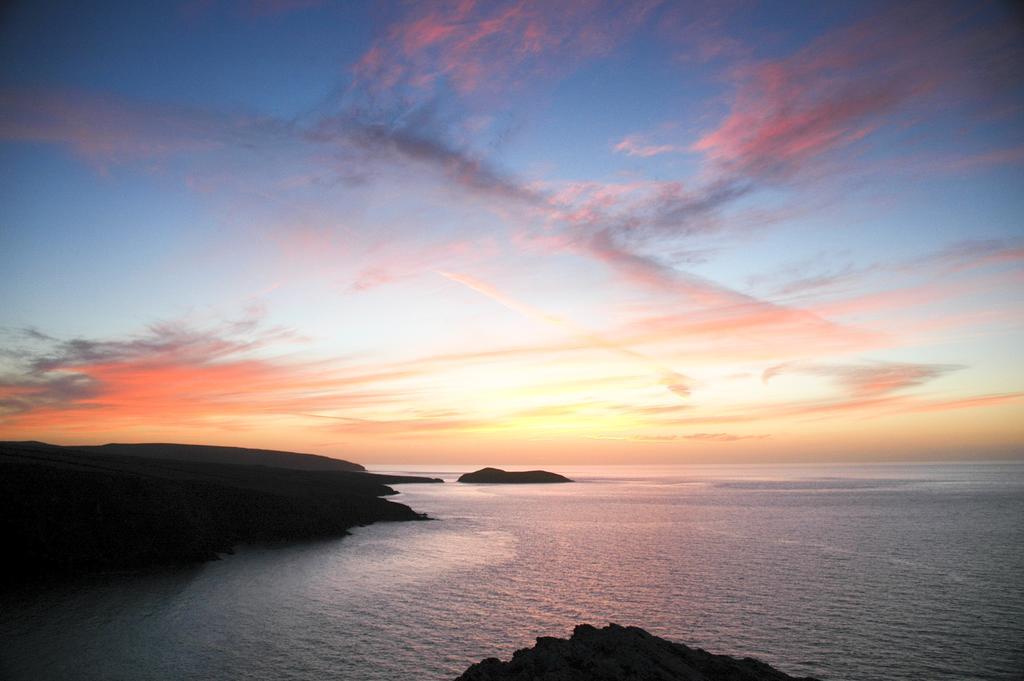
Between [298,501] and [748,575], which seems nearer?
[748,575]

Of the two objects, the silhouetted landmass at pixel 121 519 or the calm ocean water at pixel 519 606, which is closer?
the calm ocean water at pixel 519 606

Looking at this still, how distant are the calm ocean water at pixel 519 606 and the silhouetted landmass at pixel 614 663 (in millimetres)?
7725

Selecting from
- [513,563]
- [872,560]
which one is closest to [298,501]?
[513,563]

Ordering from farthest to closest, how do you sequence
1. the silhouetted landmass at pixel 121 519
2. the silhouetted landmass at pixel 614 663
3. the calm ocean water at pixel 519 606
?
1. the silhouetted landmass at pixel 121 519
2. the calm ocean water at pixel 519 606
3. the silhouetted landmass at pixel 614 663

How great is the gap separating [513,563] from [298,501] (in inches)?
1718

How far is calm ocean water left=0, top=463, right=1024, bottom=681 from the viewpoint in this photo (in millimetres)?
30938

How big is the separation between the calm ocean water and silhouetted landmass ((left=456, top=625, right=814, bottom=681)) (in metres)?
7.73

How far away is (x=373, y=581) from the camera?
167ft

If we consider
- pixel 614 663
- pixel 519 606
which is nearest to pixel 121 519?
pixel 519 606

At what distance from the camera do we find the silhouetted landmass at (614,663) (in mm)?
21891

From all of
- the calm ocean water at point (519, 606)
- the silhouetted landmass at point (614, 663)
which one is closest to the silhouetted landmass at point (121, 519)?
the calm ocean water at point (519, 606)

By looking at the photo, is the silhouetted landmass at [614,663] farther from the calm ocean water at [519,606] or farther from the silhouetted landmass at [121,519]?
the silhouetted landmass at [121,519]

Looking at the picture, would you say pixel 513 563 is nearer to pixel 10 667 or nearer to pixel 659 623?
pixel 659 623

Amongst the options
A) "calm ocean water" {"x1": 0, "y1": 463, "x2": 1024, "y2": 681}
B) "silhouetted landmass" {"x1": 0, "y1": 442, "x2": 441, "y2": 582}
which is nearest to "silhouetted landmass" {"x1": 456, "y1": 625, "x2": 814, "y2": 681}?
"calm ocean water" {"x1": 0, "y1": 463, "x2": 1024, "y2": 681}
